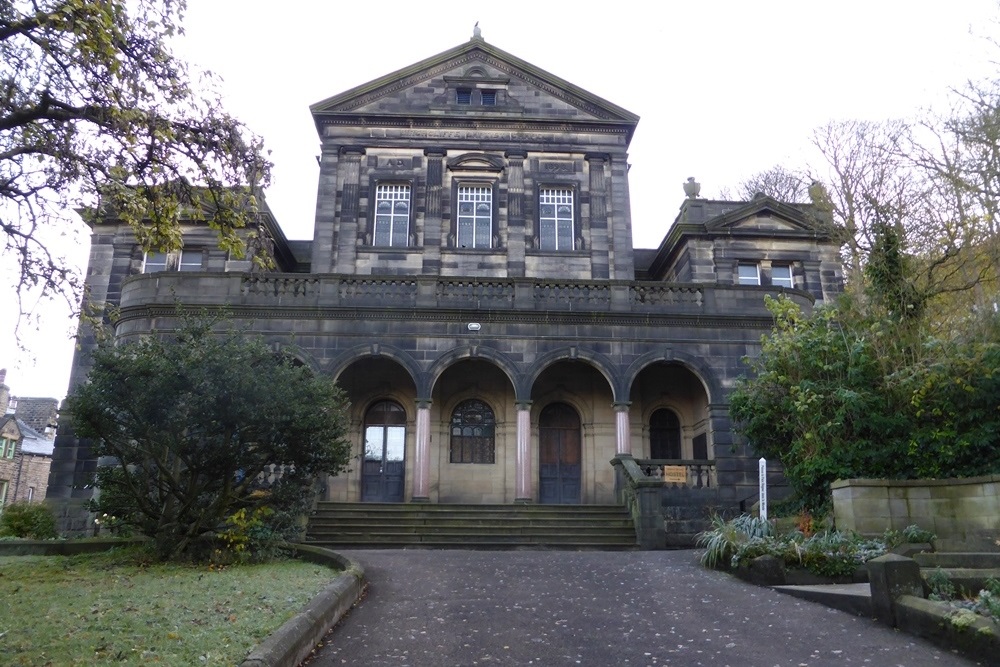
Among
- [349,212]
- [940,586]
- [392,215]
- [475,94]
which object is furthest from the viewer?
[475,94]

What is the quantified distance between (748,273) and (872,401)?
12.9 m

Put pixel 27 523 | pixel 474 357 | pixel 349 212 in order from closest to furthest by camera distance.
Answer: pixel 27 523, pixel 474 357, pixel 349 212

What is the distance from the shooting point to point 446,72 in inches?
1061

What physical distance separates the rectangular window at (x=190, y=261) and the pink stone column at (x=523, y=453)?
12.0 meters

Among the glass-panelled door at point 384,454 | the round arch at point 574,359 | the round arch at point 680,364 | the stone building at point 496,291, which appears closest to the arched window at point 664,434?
the stone building at point 496,291

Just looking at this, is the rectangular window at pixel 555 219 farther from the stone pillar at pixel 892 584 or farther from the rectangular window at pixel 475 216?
the stone pillar at pixel 892 584

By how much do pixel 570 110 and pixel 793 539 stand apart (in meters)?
18.6

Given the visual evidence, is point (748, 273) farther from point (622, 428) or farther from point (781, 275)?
point (622, 428)

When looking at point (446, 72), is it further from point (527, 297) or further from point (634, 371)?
point (634, 371)

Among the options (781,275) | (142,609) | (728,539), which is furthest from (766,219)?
(142,609)

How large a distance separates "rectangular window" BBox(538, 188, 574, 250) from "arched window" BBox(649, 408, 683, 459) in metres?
6.09

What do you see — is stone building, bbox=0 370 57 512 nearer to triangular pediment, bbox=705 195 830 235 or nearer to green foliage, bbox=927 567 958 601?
triangular pediment, bbox=705 195 830 235

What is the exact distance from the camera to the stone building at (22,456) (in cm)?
4131

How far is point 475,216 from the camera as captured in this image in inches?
1000
